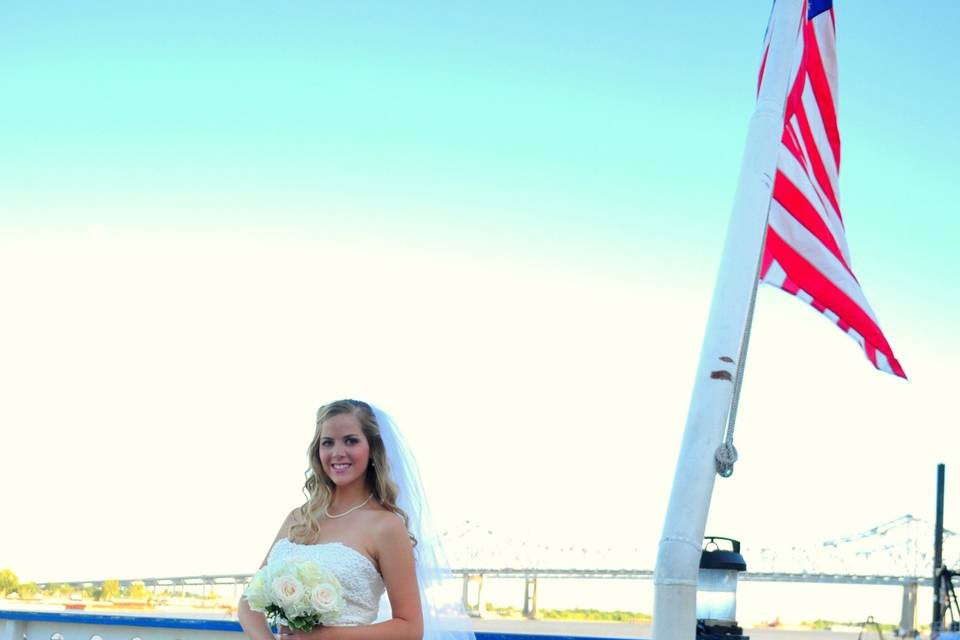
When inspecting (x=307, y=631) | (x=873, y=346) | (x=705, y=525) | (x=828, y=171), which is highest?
(x=828, y=171)

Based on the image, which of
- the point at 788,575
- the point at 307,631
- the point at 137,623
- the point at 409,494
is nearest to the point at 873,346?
the point at 409,494

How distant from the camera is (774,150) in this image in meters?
3.97

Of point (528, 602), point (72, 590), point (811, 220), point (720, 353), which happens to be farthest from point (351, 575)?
point (72, 590)

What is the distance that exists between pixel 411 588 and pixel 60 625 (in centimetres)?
341

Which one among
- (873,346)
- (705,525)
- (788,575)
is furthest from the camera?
(788,575)

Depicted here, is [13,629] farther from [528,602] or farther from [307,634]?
[528,602]

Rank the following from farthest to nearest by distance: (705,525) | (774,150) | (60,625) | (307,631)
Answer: (60,625) → (774,150) → (705,525) → (307,631)

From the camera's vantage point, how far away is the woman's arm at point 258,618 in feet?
11.1

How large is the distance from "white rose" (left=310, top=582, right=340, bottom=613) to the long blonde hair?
33 centimetres

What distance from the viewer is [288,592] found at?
305 centimetres

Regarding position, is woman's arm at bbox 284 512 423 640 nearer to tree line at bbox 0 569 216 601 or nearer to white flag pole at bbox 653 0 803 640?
white flag pole at bbox 653 0 803 640

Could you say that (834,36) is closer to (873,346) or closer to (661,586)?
(873,346)

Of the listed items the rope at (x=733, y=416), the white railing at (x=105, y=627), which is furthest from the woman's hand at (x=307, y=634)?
the white railing at (x=105, y=627)

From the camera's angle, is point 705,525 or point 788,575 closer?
point 705,525
